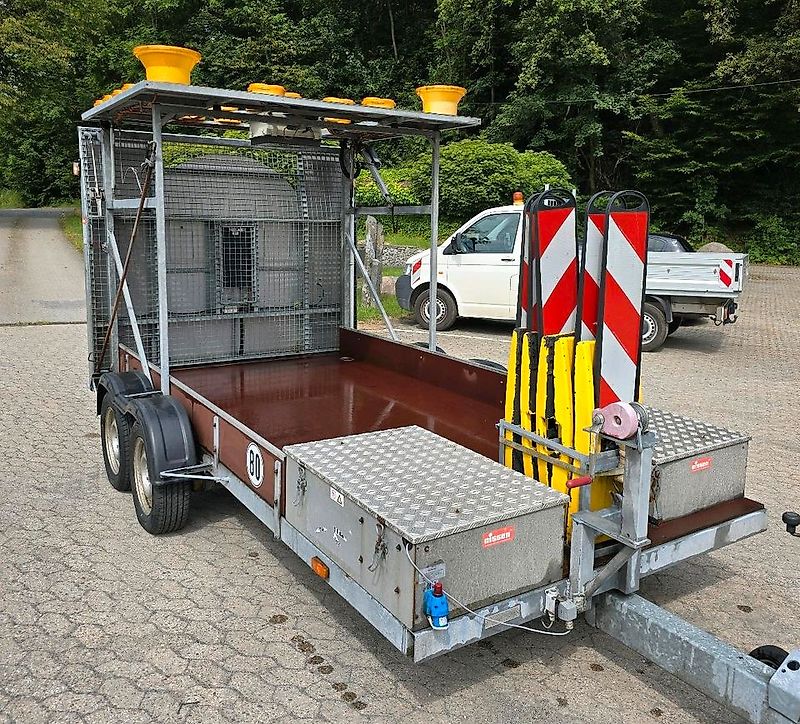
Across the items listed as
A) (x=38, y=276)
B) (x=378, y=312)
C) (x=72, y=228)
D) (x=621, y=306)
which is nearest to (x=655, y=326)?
(x=378, y=312)

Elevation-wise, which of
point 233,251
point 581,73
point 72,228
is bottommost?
point 233,251

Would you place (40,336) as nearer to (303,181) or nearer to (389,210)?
(303,181)

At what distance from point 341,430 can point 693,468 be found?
213 cm

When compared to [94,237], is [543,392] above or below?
below

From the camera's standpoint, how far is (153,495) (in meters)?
4.53

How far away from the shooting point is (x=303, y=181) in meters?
7.05

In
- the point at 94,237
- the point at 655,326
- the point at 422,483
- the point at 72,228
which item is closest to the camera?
the point at 422,483

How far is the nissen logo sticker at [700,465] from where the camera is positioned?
343 cm

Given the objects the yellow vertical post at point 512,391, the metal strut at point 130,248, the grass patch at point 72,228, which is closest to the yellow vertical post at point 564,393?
the yellow vertical post at point 512,391

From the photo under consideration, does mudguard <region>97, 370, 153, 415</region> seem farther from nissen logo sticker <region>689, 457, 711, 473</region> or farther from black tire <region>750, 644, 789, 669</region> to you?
black tire <region>750, 644, 789, 669</region>

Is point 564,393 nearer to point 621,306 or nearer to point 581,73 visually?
point 621,306

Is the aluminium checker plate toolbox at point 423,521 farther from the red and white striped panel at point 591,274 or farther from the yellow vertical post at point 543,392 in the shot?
the red and white striped panel at point 591,274

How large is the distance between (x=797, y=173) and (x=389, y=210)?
26.9 meters

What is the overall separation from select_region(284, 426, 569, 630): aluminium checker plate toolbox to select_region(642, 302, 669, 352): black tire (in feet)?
27.9
